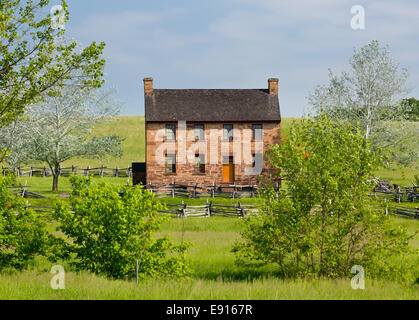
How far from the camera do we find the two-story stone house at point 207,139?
1617 inches

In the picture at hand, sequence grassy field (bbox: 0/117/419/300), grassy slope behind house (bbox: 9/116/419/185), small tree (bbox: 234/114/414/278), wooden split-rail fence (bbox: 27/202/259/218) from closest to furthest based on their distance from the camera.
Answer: grassy field (bbox: 0/117/419/300) → small tree (bbox: 234/114/414/278) → wooden split-rail fence (bbox: 27/202/259/218) → grassy slope behind house (bbox: 9/116/419/185)

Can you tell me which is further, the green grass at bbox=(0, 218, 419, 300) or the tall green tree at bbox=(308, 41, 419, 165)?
the tall green tree at bbox=(308, 41, 419, 165)

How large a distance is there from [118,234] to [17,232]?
3.63 m

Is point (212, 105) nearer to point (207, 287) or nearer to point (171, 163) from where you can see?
point (171, 163)

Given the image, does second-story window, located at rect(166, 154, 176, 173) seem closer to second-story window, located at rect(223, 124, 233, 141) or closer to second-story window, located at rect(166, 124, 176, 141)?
second-story window, located at rect(166, 124, 176, 141)

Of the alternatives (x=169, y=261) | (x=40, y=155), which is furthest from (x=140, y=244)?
(x=40, y=155)

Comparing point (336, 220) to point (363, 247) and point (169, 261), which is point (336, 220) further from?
point (169, 261)

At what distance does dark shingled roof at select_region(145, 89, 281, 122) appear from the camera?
1623 inches

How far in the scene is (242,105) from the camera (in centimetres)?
4238

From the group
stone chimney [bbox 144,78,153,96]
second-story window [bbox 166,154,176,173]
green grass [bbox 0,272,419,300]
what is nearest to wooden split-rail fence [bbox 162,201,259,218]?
second-story window [bbox 166,154,176,173]

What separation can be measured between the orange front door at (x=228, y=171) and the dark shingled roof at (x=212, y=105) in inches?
152

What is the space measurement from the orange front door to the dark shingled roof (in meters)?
3.87

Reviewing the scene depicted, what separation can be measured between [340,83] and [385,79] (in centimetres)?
374

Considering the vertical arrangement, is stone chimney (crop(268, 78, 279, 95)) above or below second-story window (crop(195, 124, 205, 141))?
above
